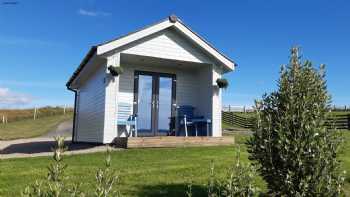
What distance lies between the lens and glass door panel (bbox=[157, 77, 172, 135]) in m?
15.5

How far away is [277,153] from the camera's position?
5.00 metres

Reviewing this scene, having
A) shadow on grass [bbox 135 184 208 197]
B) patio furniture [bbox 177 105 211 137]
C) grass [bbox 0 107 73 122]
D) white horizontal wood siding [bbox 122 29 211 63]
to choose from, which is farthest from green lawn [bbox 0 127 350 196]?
grass [bbox 0 107 73 122]

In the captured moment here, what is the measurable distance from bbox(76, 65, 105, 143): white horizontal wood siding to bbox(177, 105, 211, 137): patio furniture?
3401 mm

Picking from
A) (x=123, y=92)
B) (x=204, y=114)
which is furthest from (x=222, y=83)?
(x=123, y=92)

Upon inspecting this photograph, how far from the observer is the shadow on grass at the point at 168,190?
6562mm

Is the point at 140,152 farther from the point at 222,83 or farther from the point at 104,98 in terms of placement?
the point at 222,83

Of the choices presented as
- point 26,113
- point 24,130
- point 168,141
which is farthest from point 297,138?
point 26,113

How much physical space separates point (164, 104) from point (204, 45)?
9.89ft

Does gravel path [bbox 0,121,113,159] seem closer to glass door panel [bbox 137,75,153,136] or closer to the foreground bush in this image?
glass door panel [bbox 137,75,153,136]

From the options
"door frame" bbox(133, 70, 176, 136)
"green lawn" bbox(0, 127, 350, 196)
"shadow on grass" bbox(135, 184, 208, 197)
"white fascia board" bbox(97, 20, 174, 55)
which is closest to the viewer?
"shadow on grass" bbox(135, 184, 208, 197)

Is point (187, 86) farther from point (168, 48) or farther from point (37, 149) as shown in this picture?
point (37, 149)

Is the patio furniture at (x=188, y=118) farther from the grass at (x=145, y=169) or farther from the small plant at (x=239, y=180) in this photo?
the small plant at (x=239, y=180)

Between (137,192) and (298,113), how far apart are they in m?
3.29

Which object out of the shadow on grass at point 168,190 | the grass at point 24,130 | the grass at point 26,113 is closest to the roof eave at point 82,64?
the shadow on grass at point 168,190
